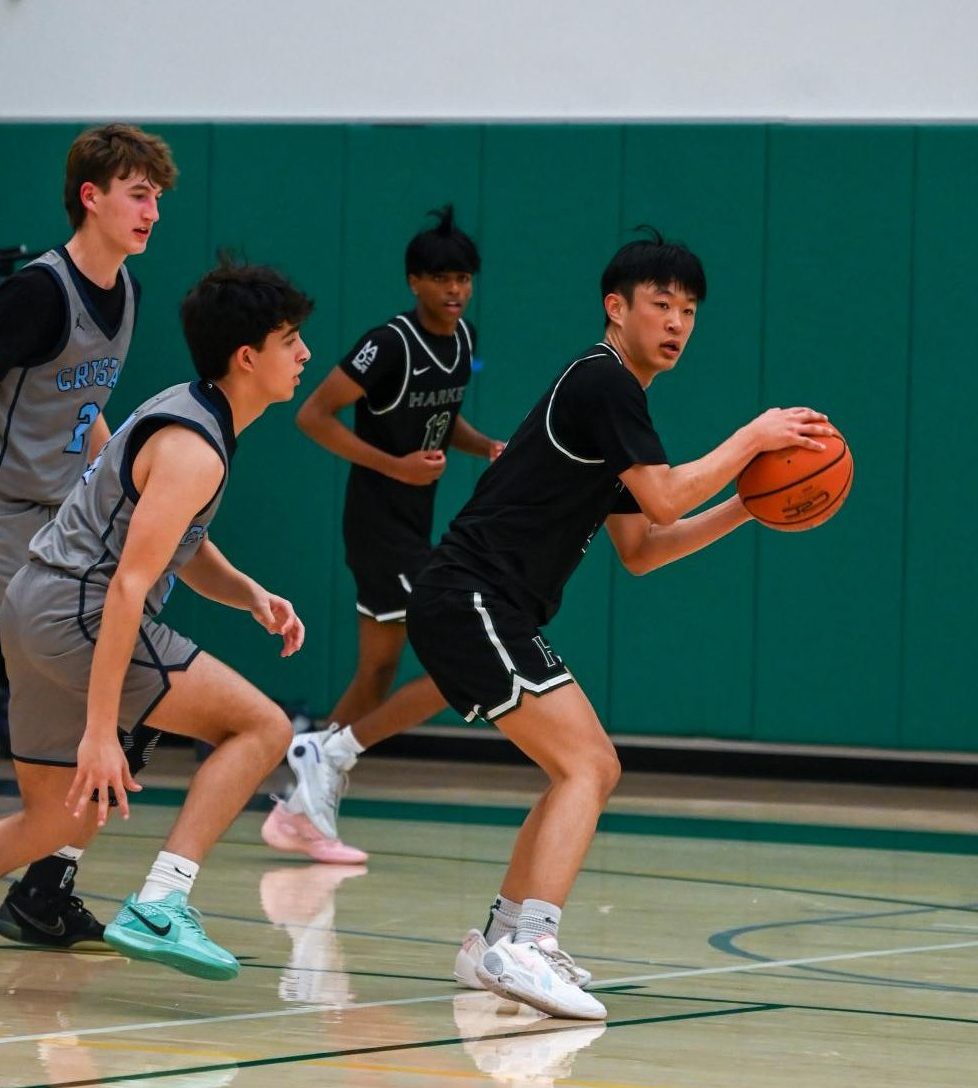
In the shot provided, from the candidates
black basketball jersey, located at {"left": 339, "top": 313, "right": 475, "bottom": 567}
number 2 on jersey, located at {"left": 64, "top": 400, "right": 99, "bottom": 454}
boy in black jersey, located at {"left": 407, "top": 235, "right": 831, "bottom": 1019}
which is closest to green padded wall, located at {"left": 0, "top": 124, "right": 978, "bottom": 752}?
black basketball jersey, located at {"left": 339, "top": 313, "right": 475, "bottom": 567}

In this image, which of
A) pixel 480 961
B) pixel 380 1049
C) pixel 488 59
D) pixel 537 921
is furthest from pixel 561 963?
pixel 488 59

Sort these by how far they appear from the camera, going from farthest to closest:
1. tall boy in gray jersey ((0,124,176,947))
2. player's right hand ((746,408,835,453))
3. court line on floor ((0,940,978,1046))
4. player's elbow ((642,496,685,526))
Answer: tall boy in gray jersey ((0,124,176,947)) → player's right hand ((746,408,835,453)) → player's elbow ((642,496,685,526)) → court line on floor ((0,940,978,1046))

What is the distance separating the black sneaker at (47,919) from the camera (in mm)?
4766

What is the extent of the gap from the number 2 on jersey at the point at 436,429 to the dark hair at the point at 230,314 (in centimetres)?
289

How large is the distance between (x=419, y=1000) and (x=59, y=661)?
0.98m

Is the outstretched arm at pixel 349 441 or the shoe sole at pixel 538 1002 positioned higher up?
the outstretched arm at pixel 349 441

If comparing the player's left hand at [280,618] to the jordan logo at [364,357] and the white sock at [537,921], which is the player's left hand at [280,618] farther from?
the jordan logo at [364,357]

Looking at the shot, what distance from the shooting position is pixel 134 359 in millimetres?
10023

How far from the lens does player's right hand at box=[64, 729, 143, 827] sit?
387cm

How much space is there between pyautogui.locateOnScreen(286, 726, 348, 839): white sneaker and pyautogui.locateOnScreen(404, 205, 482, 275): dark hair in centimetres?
152

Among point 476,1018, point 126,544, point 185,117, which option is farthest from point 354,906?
point 185,117

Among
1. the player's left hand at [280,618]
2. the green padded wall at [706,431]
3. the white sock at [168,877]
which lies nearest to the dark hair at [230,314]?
the player's left hand at [280,618]

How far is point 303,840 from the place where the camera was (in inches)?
260

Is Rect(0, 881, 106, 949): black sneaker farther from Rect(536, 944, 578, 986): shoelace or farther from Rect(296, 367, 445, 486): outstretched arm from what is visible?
Rect(296, 367, 445, 486): outstretched arm
